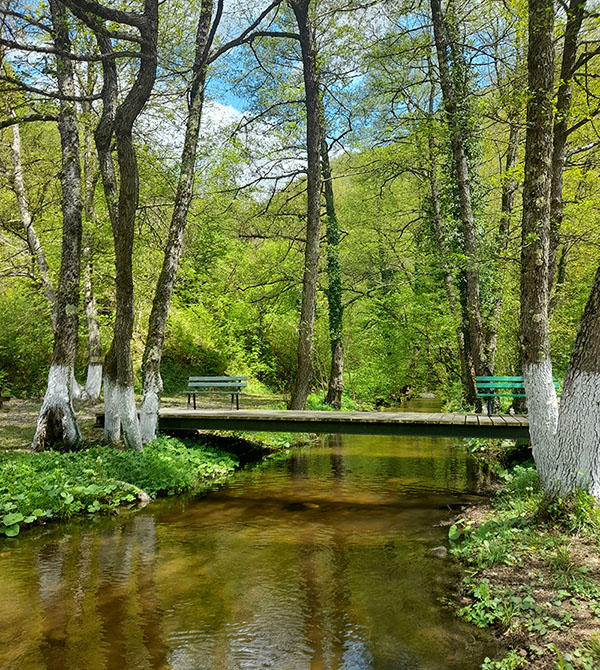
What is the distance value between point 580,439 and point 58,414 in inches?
357

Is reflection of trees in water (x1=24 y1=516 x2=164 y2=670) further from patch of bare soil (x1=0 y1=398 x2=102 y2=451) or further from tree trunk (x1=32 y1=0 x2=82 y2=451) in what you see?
patch of bare soil (x1=0 y1=398 x2=102 y2=451)

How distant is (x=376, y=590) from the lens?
5.79 m

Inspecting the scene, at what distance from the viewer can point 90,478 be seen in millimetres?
9047

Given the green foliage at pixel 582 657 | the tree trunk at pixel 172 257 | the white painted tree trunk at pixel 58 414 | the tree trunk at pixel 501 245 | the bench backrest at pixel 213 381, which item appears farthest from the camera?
the tree trunk at pixel 501 245

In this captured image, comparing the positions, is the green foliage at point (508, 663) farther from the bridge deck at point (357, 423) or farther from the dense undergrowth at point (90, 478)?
the dense undergrowth at point (90, 478)

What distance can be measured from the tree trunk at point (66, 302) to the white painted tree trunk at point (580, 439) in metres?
8.66

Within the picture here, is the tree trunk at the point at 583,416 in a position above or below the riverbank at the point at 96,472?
above

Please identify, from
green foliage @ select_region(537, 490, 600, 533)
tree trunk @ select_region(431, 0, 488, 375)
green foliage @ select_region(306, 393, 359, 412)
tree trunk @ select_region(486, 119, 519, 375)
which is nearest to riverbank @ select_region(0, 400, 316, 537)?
green foliage @ select_region(306, 393, 359, 412)

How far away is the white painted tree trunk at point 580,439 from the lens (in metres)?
5.61

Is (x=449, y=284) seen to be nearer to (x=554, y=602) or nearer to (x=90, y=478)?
(x=90, y=478)

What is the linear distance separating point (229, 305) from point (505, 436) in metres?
14.9

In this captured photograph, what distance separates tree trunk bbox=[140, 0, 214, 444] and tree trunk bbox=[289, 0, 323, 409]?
3261mm

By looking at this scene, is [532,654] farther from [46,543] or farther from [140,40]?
[140,40]

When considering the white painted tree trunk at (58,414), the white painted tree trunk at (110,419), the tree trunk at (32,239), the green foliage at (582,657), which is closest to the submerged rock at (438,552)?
the green foliage at (582,657)
